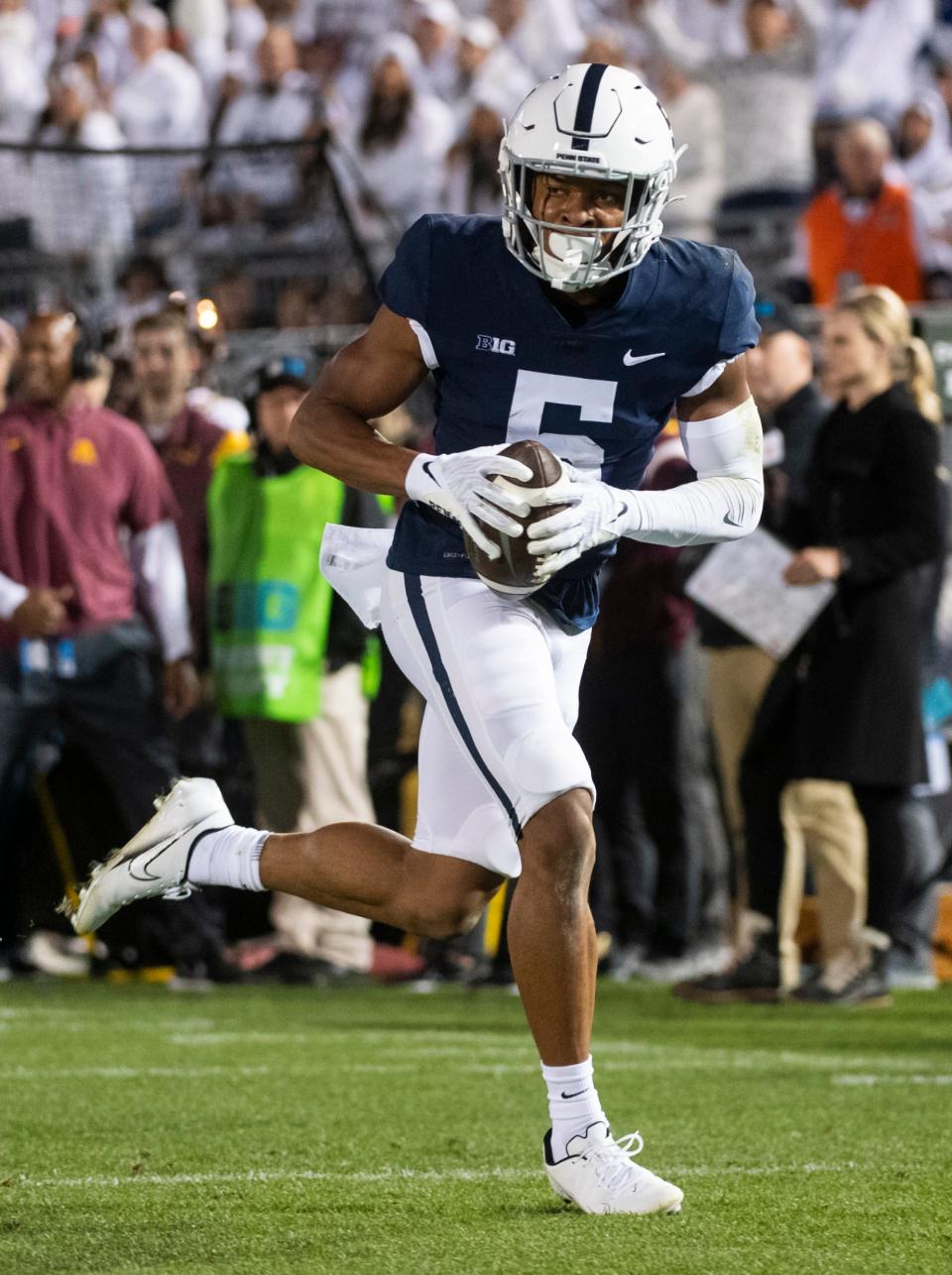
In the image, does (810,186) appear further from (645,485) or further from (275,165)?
(645,485)

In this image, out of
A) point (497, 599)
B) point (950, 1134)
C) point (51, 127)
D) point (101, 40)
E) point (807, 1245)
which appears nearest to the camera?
point (807, 1245)

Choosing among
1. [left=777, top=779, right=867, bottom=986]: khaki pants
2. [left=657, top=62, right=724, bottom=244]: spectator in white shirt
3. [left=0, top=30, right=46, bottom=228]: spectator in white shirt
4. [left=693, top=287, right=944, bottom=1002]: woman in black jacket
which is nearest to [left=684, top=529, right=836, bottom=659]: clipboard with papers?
[left=693, top=287, right=944, bottom=1002]: woman in black jacket

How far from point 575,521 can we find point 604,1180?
1022 mm

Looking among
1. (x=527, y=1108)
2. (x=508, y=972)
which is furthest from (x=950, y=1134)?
(x=508, y=972)

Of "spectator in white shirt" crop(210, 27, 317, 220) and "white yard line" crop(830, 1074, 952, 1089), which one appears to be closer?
"white yard line" crop(830, 1074, 952, 1089)

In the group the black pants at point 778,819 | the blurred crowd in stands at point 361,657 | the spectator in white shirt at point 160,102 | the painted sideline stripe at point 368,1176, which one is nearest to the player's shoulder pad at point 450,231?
the painted sideline stripe at point 368,1176

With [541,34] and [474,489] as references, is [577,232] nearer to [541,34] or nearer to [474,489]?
[474,489]

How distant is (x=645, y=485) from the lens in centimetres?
763

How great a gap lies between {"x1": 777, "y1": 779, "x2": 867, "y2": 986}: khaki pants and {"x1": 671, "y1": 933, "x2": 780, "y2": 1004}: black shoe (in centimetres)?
7

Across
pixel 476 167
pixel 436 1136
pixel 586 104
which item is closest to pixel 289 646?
pixel 436 1136

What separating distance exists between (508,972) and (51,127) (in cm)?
719

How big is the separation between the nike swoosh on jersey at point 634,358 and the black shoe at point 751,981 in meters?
3.36

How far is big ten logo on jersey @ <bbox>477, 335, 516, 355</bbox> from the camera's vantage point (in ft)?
12.5

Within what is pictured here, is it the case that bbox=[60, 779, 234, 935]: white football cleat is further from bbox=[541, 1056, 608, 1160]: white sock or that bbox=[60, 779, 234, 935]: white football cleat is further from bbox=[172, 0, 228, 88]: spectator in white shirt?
bbox=[172, 0, 228, 88]: spectator in white shirt
